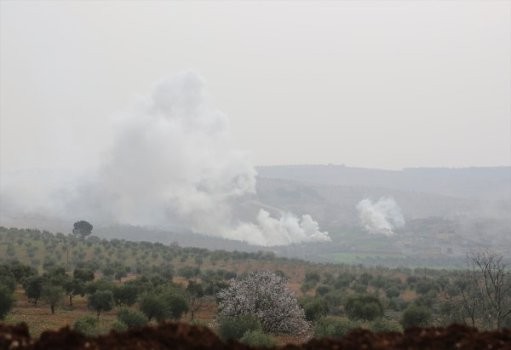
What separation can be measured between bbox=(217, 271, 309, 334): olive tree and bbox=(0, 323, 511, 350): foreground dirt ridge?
19.4 meters

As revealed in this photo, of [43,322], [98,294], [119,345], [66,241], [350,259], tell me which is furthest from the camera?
[350,259]

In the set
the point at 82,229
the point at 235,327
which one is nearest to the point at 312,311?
the point at 235,327

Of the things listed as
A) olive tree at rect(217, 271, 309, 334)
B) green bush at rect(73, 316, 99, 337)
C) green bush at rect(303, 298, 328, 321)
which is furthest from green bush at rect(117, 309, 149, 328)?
Result: green bush at rect(303, 298, 328, 321)

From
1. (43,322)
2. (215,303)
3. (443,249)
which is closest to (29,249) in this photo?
(215,303)

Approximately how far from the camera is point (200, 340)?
10758 mm

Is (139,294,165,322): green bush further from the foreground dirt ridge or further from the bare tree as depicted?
the foreground dirt ridge

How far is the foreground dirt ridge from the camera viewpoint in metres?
9.88

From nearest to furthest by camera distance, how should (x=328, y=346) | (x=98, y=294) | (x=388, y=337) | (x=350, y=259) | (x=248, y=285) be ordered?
(x=328, y=346) < (x=388, y=337) < (x=248, y=285) < (x=98, y=294) < (x=350, y=259)

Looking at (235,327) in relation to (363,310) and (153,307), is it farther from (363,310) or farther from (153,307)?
(363,310)

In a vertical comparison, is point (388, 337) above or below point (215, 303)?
above

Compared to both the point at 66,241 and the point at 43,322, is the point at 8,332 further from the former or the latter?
the point at 66,241

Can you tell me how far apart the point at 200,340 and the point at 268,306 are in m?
21.2

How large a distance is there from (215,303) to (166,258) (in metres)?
38.2

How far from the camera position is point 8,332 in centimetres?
1030
